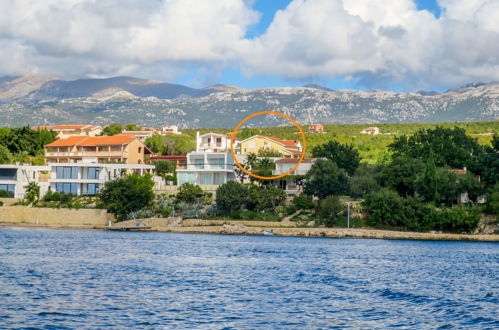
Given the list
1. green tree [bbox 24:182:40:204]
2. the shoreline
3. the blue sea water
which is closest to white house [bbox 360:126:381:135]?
the shoreline

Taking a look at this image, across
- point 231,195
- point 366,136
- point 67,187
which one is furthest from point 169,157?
point 366,136

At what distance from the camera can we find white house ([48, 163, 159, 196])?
83688 mm

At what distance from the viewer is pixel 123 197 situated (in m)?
74.3

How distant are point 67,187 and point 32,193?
16.9ft

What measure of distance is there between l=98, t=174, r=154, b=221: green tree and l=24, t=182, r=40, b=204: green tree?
8.58 meters

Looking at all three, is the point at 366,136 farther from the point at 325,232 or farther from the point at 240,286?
the point at 240,286

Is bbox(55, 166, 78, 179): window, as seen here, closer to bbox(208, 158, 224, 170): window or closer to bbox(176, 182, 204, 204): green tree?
bbox(176, 182, 204, 204): green tree

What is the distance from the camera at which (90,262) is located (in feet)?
129

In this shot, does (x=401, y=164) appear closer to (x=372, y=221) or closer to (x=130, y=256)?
(x=372, y=221)

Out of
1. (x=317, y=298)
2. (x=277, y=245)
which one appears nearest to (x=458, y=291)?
(x=317, y=298)

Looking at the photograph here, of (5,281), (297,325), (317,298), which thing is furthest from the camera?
(5,281)

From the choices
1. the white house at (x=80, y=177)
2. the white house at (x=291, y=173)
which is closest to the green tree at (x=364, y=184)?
the white house at (x=291, y=173)

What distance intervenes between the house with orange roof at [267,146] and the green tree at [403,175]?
24.0m

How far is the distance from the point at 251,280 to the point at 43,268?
10.8 m
